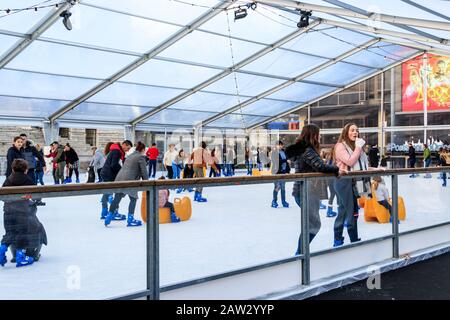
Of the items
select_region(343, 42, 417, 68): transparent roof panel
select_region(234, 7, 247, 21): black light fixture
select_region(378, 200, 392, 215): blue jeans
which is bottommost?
select_region(378, 200, 392, 215): blue jeans

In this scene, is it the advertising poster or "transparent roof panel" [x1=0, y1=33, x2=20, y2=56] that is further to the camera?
the advertising poster

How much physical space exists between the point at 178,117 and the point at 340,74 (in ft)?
25.1

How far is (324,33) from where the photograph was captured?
18344mm

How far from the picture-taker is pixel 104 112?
20.9 metres

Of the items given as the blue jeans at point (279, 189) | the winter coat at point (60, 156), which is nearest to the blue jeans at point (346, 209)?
the blue jeans at point (279, 189)

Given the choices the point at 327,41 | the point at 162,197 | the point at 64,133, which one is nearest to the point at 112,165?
the point at 162,197

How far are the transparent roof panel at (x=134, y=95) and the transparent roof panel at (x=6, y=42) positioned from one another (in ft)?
15.4

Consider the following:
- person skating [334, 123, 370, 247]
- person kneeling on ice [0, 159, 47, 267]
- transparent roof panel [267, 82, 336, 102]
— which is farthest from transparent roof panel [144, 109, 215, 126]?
person kneeling on ice [0, 159, 47, 267]

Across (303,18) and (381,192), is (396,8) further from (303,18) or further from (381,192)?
(381,192)

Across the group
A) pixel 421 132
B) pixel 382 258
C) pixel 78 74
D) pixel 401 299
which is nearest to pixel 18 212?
pixel 401 299

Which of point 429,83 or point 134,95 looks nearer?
point 134,95

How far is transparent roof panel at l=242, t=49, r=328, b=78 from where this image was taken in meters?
19.4

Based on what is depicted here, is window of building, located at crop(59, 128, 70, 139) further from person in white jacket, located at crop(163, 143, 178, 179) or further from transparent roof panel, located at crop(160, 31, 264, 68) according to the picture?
person in white jacket, located at crop(163, 143, 178, 179)

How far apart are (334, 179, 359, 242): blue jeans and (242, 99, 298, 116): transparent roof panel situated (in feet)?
66.5
